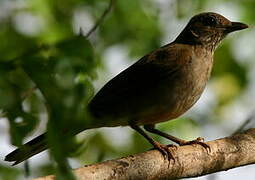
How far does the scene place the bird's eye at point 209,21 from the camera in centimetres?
615

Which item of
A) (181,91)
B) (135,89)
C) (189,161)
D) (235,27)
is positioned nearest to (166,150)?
(189,161)

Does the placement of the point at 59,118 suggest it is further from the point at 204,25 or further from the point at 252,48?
the point at 252,48

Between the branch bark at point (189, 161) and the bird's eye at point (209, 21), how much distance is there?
5.48 ft

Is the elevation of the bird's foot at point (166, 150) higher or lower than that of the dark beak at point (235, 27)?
lower

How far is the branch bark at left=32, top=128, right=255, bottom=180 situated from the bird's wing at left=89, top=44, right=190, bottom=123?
79 centimetres

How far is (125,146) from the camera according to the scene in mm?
6668

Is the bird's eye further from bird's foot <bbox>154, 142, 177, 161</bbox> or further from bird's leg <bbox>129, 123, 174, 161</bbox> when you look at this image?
bird's foot <bbox>154, 142, 177, 161</bbox>

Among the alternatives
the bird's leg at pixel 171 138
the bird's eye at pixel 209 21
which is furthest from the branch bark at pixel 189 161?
the bird's eye at pixel 209 21

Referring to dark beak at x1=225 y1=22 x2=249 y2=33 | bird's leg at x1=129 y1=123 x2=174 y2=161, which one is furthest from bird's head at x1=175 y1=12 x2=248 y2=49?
bird's leg at x1=129 y1=123 x2=174 y2=161

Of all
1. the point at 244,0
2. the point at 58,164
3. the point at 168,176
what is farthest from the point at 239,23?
the point at 58,164

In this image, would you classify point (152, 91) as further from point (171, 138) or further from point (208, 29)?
point (208, 29)

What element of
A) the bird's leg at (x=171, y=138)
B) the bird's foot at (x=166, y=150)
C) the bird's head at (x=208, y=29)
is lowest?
the bird's leg at (x=171, y=138)

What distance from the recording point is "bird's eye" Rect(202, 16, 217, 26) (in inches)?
242

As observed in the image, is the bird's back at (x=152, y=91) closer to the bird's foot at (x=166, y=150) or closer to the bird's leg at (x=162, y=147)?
the bird's leg at (x=162, y=147)
